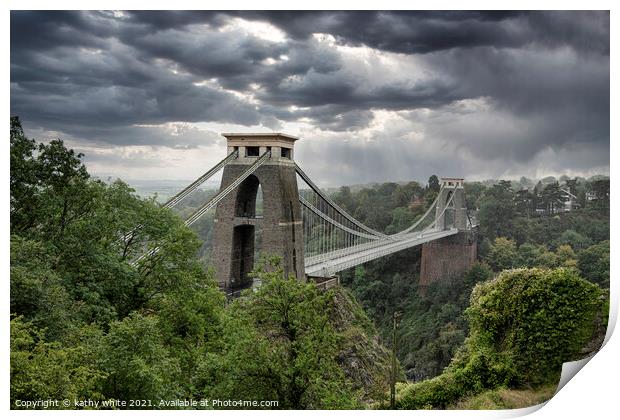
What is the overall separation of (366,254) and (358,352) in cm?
439

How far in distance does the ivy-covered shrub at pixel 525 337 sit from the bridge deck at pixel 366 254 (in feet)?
18.8

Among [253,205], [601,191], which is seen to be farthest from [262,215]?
[601,191]

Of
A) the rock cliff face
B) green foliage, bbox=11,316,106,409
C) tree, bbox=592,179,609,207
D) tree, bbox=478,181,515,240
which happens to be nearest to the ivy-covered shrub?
tree, bbox=592,179,609,207

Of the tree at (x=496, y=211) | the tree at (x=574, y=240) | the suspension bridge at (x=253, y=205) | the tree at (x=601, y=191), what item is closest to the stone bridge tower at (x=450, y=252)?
the tree at (x=496, y=211)

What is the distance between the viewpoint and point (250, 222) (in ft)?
36.7

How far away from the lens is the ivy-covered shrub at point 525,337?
21.5 feet

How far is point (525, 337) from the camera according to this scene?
22.1ft

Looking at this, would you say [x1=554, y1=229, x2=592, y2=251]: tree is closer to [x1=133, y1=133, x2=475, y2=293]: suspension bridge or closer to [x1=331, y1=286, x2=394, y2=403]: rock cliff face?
[x1=331, y1=286, x2=394, y2=403]: rock cliff face

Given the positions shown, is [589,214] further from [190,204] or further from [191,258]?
[190,204]

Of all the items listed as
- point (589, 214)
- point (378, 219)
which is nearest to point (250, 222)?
point (589, 214)

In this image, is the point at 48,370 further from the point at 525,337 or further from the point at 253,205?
the point at 253,205

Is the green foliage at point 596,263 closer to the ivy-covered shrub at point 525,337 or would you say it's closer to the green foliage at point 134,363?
the ivy-covered shrub at point 525,337
